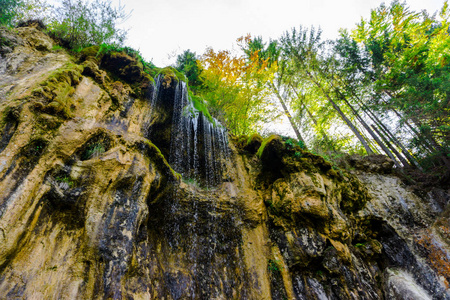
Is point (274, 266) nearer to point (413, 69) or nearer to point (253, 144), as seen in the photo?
point (253, 144)

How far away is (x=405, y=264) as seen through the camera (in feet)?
22.9

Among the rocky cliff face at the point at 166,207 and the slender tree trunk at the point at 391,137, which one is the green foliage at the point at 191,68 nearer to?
the rocky cliff face at the point at 166,207

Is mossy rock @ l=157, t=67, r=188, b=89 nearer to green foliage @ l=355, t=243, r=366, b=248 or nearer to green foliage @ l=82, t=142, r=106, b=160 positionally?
green foliage @ l=82, t=142, r=106, b=160

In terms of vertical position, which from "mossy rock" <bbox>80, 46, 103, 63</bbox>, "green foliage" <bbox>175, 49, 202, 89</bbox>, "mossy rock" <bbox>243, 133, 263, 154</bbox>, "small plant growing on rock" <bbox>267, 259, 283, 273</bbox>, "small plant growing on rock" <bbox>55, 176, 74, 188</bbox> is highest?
"green foliage" <bbox>175, 49, 202, 89</bbox>

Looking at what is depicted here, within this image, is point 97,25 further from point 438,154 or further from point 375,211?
point 438,154

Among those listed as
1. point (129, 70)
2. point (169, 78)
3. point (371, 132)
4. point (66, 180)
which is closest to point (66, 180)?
point (66, 180)

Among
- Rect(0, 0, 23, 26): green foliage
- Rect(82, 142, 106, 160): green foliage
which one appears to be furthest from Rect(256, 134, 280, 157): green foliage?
Rect(0, 0, 23, 26): green foliage

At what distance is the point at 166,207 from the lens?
6.90 meters

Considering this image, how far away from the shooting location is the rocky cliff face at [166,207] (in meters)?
4.24

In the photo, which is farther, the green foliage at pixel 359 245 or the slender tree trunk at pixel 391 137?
the slender tree trunk at pixel 391 137

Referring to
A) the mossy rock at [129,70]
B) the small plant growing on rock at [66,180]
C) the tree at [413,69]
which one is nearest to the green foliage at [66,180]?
the small plant growing on rock at [66,180]

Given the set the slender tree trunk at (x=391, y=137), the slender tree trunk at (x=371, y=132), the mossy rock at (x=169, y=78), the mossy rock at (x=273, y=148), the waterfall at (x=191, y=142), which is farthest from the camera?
the slender tree trunk at (x=371, y=132)

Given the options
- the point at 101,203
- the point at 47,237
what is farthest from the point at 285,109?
the point at 47,237

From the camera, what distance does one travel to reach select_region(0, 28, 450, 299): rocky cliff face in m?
4.24
